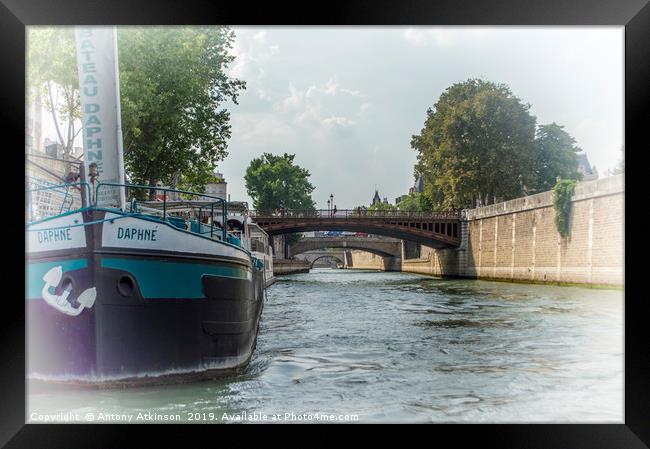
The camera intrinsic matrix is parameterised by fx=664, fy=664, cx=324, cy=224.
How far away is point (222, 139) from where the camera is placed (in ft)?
71.5

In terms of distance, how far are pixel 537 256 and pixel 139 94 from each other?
20209 mm

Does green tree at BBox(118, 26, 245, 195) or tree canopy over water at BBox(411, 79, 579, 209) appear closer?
green tree at BBox(118, 26, 245, 195)

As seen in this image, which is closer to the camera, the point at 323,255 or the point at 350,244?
the point at 350,244

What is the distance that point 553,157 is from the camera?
41.6m

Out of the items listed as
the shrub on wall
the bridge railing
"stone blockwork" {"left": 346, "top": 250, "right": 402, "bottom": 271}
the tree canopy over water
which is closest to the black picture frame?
the shrub on wall

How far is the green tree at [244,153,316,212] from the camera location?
1933 inches

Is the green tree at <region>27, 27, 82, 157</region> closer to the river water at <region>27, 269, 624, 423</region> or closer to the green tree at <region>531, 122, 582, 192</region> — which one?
the river water at <region>27, 269, 624, 423</region>

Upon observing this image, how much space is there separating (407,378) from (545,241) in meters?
22.1

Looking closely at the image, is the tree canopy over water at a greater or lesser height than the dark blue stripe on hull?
greater

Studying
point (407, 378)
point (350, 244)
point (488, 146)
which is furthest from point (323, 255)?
→ point (407, 378)

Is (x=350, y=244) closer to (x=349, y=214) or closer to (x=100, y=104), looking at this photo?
(x=349, y=214)

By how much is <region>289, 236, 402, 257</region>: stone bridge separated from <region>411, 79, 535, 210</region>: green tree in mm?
23337

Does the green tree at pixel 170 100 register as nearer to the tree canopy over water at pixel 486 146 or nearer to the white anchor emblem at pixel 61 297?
the white anchor emblem at pixel 61 297

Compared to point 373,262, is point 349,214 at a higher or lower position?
higher
